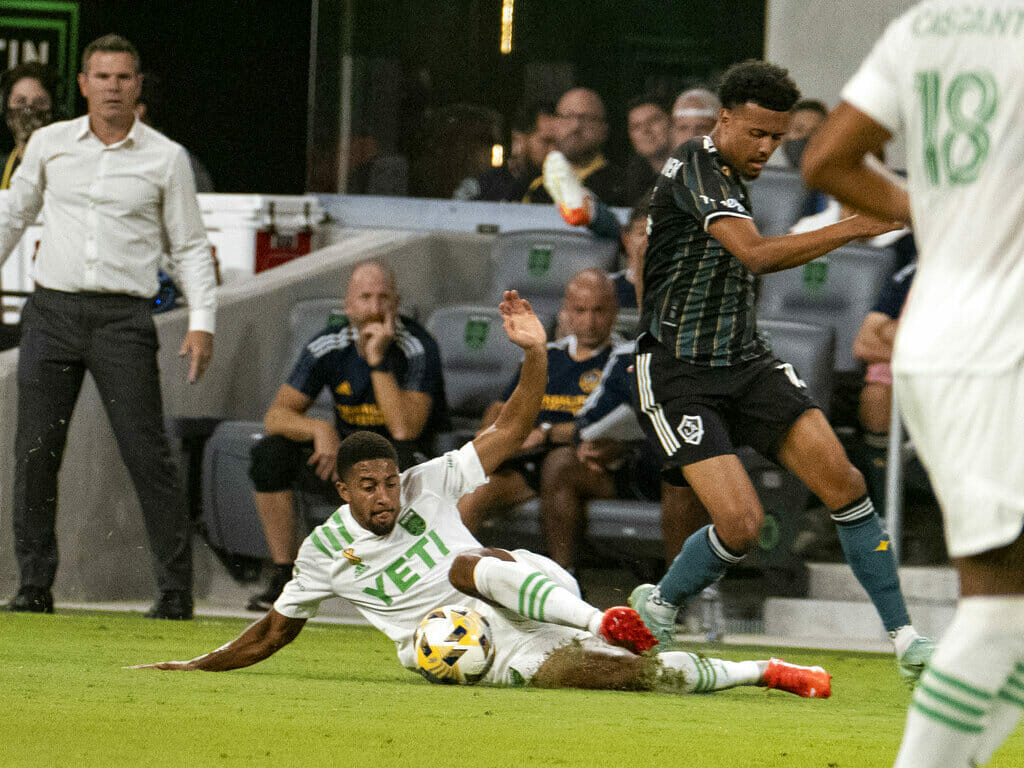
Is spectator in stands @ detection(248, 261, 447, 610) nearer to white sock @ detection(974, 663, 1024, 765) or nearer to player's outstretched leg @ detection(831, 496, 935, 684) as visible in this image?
player's outstretched leg @ detection(831, 496, 935, 684)

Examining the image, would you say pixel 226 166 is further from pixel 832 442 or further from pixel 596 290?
pixel 832 442

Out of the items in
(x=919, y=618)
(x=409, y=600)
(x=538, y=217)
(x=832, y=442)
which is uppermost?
(x=538, y=217)

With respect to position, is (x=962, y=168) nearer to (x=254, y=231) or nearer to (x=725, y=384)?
(x=725, y=384)

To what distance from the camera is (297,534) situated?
7.13 m

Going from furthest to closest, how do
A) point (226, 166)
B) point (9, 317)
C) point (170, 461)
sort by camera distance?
point (226, 166)
point (9, 317)
point (170, 461)

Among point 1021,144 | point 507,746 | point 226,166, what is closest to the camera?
point 1021,144

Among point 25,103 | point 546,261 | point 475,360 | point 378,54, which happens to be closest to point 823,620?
point 475,360

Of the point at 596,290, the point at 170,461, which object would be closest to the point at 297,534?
the point at 170,461

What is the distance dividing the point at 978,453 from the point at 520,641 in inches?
96.7

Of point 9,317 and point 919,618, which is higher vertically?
point 9,317

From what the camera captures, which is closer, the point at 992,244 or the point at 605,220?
the point at 992,244

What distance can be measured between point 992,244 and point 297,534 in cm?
507

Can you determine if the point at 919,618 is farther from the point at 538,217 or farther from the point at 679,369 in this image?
the point at 538,217

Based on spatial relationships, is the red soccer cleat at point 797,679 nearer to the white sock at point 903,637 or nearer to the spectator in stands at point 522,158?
the white sock at point 903,637
